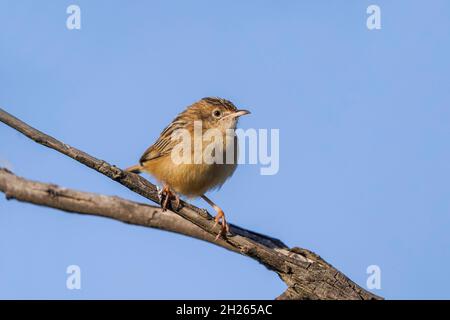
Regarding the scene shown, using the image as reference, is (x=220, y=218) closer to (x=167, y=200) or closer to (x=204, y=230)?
(x=204, y=230)

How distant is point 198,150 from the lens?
8820mm

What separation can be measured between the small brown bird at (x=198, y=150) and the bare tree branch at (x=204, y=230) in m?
0.54

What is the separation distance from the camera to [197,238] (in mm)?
7816

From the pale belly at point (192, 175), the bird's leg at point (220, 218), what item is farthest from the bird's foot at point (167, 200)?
the pale belly at point (192, 175)

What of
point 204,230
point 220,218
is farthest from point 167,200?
point 220,218

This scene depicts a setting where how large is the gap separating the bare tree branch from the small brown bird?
0.54 meters

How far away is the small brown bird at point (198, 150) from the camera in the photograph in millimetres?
8750

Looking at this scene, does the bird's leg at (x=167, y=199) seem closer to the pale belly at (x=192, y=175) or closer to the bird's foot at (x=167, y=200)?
A: the bird's foot at (x=167, y=200)

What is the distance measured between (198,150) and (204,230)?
149 centimetres

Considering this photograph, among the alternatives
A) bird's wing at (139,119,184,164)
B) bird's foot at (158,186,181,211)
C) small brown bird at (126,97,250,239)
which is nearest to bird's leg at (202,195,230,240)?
small brown bird at (126,97,250,239)

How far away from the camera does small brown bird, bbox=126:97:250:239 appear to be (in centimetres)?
875

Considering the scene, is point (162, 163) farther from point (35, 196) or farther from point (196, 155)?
point (35, 196)
